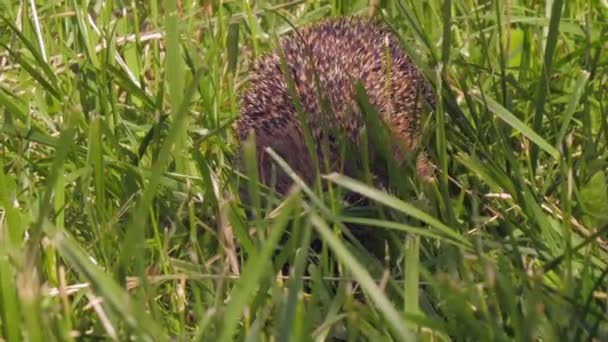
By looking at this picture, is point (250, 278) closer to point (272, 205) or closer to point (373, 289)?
point (373, 289)

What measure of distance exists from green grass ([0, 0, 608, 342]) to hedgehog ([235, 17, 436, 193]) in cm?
9

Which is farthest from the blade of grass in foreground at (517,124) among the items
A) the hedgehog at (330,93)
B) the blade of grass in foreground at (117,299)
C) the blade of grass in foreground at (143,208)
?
the blade of grass in foreground at (117,299)

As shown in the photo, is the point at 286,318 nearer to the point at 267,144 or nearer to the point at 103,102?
the point at 267,144

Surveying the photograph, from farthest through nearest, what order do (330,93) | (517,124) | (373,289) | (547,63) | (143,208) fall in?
(330,93)
(547,63)
(517,124)
(143,208)
(373,289)

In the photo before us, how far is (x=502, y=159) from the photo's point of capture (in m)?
2.64

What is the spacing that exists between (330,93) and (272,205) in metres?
0.47

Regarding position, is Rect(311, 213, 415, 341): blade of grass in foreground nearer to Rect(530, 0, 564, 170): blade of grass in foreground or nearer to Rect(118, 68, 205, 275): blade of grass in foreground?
Rect(118, 68, 205, 275): blade of grass in foreground

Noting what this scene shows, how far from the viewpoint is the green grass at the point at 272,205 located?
5.39ft

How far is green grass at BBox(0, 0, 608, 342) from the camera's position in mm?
1644

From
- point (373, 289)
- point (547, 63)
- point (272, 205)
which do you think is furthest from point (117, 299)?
point (547, 63)

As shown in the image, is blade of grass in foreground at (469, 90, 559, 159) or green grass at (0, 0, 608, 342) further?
blade of grass in foreground at (469, 90, 559, 159)

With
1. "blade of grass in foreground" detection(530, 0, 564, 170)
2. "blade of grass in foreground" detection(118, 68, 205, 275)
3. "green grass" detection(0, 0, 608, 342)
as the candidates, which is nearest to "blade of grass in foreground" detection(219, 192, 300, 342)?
"green grass" detection(0, 0, 608, 342)

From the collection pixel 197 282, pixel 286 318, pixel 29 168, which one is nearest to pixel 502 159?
pixel 197 282

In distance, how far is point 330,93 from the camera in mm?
2848
